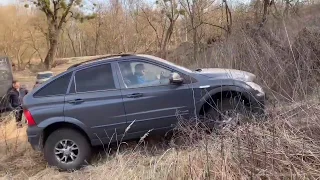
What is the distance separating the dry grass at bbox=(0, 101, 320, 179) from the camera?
3.76 m

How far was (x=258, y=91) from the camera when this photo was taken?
6031mm

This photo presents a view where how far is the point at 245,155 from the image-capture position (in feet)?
13.0

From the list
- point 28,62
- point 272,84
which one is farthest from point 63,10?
point 272,84

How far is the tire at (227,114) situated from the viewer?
482cm

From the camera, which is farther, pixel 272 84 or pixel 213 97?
pixel 272 84

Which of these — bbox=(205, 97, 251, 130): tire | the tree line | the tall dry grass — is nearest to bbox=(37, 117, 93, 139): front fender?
the tall dry grass

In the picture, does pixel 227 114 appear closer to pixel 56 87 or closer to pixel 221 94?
pixel 221 94

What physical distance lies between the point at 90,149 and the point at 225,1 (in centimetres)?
1365

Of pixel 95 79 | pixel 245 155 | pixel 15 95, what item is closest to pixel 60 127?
pixel 95 79

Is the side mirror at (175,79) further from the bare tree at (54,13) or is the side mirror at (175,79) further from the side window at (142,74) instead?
the bare tree at (54,13)

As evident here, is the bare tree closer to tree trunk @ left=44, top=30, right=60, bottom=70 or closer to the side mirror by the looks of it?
tree trunk @ left=44, top=30, right=60, bottom=70

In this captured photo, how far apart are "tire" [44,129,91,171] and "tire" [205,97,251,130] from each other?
6.69 feet

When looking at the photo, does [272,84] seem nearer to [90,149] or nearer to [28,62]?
[90,149]

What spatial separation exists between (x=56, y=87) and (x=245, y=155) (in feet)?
11.5
